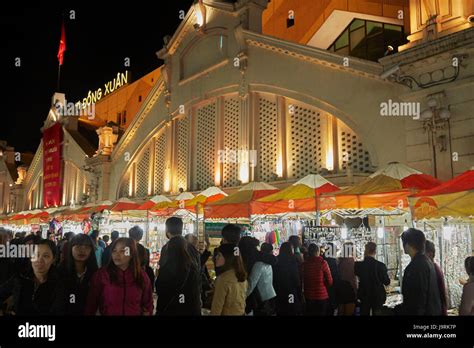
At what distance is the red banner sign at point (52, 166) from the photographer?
3328 cm

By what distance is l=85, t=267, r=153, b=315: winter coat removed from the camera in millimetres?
4418

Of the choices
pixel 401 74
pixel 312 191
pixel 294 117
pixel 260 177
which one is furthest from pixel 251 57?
pixel 312 191

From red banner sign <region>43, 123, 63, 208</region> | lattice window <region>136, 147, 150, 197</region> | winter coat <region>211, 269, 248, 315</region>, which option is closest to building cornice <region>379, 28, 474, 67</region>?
winter coat <region>211, 269, 248, 315</region>

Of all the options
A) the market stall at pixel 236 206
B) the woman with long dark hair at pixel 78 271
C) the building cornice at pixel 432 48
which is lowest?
the woman with long dark hair at pixel 78 271

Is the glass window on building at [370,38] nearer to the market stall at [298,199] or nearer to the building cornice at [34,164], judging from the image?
the market stall at [298,199]

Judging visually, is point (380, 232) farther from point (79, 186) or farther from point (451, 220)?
point (79, 186)

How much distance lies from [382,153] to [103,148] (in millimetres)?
18647

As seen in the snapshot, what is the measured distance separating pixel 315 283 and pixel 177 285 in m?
3.17

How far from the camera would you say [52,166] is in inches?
1346

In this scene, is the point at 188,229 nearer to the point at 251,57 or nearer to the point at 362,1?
the point at 251,57

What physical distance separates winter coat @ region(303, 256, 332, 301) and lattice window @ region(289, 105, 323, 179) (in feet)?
27.4

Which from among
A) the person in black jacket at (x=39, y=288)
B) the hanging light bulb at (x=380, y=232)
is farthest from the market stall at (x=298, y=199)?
the person in black jacket at (x=39, y=288)

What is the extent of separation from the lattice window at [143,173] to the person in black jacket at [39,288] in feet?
62.9

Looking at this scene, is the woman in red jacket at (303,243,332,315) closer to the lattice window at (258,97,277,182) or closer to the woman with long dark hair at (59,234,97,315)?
the woman with long dark hair at (59,234,97,315)
